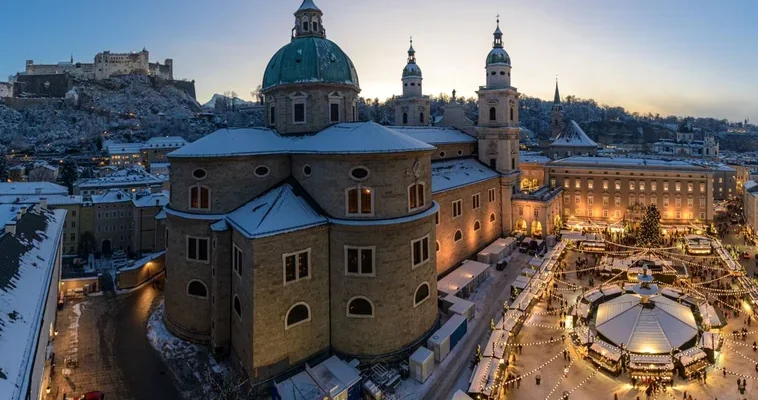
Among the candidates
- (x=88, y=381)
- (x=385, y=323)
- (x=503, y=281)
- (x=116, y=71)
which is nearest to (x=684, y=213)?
(x=503, y=281)

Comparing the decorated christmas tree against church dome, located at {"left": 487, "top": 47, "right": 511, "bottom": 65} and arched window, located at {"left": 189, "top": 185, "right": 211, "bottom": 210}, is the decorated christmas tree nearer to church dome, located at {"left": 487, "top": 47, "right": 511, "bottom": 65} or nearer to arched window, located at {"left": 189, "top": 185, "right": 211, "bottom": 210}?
A: church dome, located at {"left": 487, "top": 47, "right": 511, "bottom": 65}

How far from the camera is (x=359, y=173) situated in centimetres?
2245

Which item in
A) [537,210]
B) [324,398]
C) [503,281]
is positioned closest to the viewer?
[324,398]

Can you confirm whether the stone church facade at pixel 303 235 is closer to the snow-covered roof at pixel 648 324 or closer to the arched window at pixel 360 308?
the arched window at pixel 360 308

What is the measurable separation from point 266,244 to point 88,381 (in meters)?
12.7

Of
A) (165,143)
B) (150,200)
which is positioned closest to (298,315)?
(150,200)

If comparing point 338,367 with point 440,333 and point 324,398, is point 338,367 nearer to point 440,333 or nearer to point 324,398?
point 324,398

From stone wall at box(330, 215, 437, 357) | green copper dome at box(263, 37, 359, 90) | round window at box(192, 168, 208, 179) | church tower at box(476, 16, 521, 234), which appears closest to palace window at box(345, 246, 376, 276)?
stone wall at box(330, 215, 437, 357)

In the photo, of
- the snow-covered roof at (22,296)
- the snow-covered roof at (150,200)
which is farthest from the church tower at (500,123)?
the snow-covered roof at (22,296)

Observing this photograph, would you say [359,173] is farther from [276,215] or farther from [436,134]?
[436,134]

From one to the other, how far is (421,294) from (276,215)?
32.3 ft

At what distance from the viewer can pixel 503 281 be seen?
3591 cm

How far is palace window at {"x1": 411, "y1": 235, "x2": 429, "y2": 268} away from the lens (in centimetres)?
2361

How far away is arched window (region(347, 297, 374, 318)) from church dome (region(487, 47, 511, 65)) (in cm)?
3774
